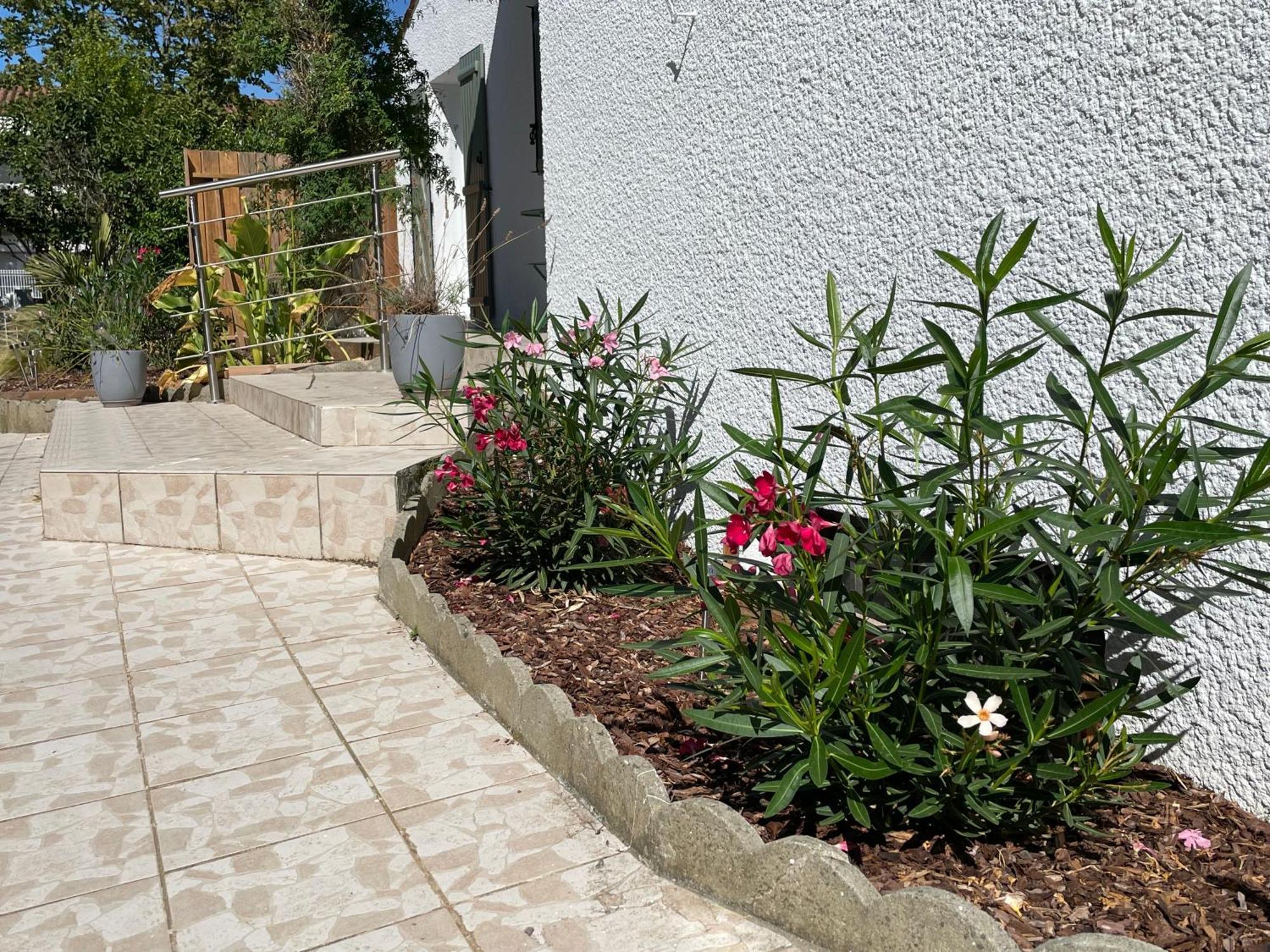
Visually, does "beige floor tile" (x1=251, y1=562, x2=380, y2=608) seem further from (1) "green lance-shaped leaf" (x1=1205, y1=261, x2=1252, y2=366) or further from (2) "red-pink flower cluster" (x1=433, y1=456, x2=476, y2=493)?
(1) "green lance-shaped leaf" (x1=1205, y1=261, x2=1252, y2=366)

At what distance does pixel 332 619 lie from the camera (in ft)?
13.8

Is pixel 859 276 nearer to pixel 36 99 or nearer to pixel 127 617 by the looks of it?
pixel 127 617

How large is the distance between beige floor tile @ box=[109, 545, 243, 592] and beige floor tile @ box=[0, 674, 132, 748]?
1150 millimetres

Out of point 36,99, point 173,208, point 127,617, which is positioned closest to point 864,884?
point 127,617

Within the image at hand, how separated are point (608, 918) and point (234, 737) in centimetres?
149

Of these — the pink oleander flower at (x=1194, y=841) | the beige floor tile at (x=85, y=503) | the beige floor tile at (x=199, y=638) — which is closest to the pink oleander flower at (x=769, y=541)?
the pink oleander flower at (x=1194, y=841)

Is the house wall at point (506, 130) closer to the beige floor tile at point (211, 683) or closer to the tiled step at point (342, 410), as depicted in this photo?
the tiled step at point (342, 410)

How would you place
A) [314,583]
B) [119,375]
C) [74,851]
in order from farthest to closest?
1. [119,375]
2. [314,583]
3. [74,851]

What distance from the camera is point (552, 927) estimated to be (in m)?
2.18

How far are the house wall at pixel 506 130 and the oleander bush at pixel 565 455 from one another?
4116 millimetres

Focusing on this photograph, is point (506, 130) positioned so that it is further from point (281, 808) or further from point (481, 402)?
point (281, 808)

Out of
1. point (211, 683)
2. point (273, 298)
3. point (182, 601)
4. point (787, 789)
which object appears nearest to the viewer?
point (787, 789)

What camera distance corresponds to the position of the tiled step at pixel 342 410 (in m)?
5.86

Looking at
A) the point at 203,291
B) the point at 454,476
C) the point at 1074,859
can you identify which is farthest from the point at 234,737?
the point at 203,291
